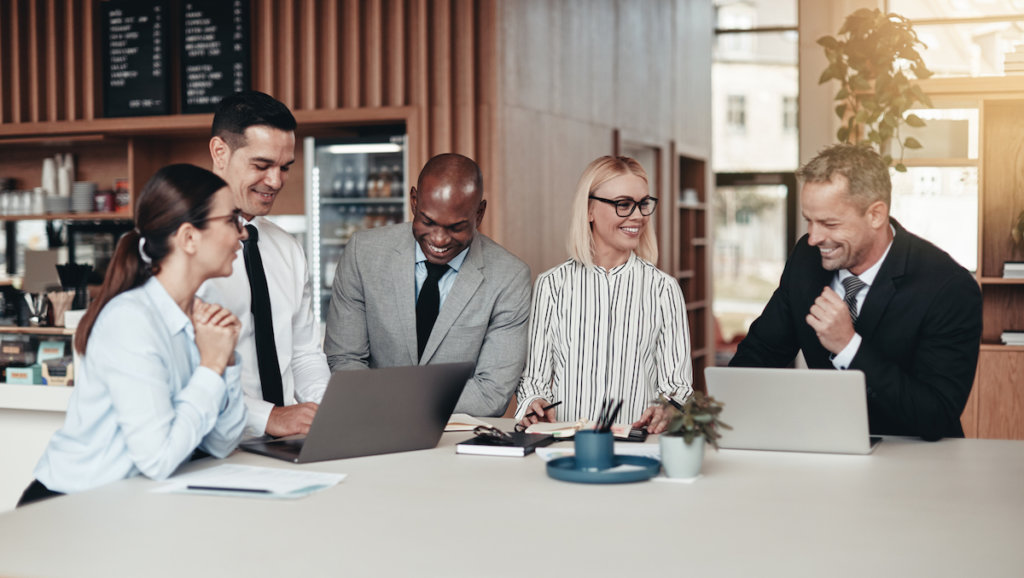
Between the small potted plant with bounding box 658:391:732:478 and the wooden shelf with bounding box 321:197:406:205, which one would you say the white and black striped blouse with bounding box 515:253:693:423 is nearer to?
the small potted plant with bounding box 658:391:732:478

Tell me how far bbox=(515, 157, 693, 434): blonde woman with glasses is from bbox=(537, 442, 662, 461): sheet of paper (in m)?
0.55

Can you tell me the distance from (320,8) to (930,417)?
4.16 meters

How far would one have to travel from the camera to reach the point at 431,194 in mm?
2801

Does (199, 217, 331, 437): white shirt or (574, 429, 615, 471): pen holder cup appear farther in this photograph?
(199, 217, 331, 437): white shirt

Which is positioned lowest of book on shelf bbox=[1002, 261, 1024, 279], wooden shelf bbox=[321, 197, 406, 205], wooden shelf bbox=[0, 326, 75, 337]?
wooden shelf bbox=[0, 326, 75, 337]

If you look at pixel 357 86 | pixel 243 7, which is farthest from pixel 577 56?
pixel 243 7

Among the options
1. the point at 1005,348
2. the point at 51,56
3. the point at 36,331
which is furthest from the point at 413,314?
the point at 51,56

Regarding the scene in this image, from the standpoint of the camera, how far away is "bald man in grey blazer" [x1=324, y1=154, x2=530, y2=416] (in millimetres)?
2914

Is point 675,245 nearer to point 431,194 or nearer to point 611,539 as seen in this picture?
point 431,194

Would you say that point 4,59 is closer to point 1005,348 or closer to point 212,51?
point 212,51

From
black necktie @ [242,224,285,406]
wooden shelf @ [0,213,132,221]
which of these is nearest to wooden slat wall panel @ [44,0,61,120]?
wooden shelf @ [0,213,132,221]

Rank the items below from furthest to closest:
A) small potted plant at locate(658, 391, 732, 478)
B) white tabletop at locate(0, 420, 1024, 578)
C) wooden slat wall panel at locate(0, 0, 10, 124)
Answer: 1. wooden slat wall panel at locate(0, 0, 10, 124)
2. small potted plant at locate(658, 391, 732, 478)
3. white tabletop at locate(0, 420, 1024, 578)

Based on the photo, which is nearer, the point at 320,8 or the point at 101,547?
the point at 101,547

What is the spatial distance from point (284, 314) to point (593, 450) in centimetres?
105
